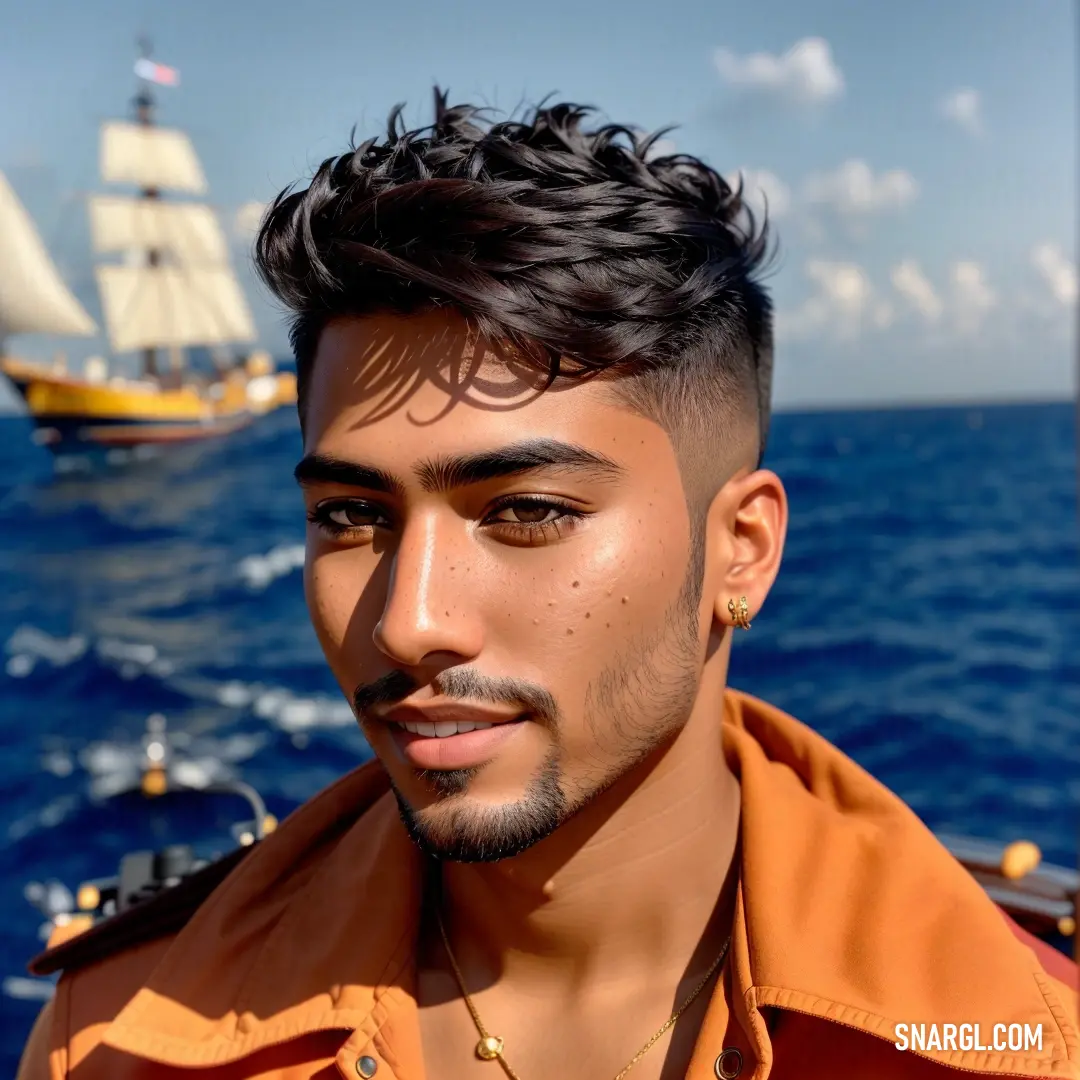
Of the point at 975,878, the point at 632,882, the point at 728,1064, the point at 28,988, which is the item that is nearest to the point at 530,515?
the point at 632,882

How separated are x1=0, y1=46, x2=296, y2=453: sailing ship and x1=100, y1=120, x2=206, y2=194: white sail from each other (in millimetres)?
60

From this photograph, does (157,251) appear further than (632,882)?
Yes

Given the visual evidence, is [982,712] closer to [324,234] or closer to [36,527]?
[324,234]

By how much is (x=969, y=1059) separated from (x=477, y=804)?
3.15 feet

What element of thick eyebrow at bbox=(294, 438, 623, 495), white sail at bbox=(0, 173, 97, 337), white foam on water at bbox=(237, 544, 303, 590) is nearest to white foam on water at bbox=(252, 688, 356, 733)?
thick eyebrow at bbox=(294, 438, 623, 495)

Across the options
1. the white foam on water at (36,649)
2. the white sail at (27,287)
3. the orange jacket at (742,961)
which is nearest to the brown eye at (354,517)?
the orange jacket at (742,961)

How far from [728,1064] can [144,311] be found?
2530 inches

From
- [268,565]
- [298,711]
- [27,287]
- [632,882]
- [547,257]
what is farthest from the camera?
[27,287]

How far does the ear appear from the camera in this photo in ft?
7.09

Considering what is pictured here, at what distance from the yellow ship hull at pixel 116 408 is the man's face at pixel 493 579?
58.8 metres

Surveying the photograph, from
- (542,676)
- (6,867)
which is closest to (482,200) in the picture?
(542,676)

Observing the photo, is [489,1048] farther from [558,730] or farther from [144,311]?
[144,311]

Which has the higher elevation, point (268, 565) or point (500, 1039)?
point (500, 1039)

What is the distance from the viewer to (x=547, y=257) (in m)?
1.91
